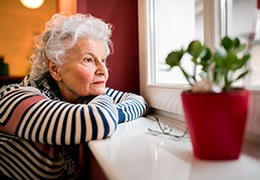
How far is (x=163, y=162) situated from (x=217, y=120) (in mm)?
116

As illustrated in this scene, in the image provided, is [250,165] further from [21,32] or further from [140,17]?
[21,32]

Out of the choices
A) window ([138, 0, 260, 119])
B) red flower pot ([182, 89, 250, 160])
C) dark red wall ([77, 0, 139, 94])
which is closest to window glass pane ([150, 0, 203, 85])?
window ([138, 0, 260, 119])

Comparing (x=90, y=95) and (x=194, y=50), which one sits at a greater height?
(x=194, y=50)

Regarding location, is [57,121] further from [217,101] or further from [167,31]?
[167,31]

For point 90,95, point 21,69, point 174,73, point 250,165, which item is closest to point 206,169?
point 250,165

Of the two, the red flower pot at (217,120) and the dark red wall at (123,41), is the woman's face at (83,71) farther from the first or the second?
the red flower pot at (217,120)

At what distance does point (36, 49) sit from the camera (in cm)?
97

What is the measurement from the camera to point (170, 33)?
113 cm

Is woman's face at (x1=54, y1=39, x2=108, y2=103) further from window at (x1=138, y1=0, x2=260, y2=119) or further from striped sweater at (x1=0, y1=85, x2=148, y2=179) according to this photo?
window at (x1=138, y1=0, x2=260, y2=119)

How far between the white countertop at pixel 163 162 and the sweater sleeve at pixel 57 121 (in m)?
0.04

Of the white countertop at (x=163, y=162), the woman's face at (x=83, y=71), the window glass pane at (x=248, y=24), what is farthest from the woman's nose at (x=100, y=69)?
the window glass pane at (x=248, y=24)

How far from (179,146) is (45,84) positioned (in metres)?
0.56

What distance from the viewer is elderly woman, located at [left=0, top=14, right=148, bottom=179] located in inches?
24.4

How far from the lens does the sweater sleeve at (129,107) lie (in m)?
0.89
